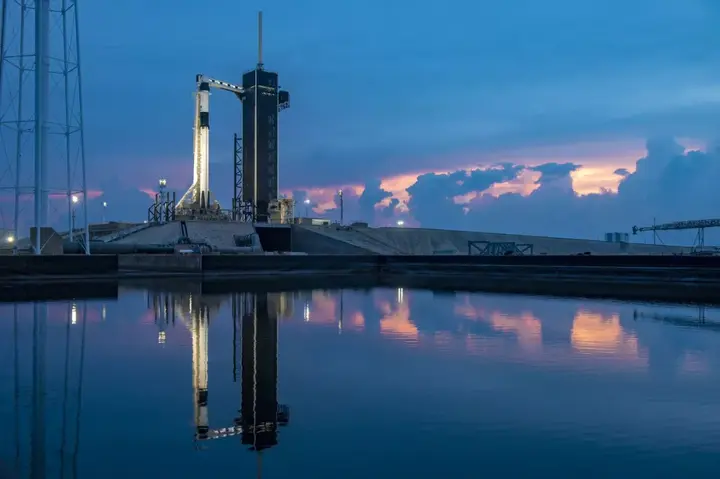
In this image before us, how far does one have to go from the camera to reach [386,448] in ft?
21.3

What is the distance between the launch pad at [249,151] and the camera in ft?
245

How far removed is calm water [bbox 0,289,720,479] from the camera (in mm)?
6125

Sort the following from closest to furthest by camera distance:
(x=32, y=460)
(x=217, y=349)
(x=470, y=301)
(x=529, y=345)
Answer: (x=32, y=460)
(x=217, y=349)
(x=529, y=345)
(x=470, y=301)

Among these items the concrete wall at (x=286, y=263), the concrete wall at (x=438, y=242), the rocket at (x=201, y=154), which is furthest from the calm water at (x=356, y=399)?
the rocket at (x=201, y=154)

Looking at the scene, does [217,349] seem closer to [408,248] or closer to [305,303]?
[305,303]

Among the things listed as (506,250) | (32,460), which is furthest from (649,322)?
(506,250)

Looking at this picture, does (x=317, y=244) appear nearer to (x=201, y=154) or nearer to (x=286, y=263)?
(x=201, y=154)

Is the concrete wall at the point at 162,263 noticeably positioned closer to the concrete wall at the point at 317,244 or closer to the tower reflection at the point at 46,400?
the tower reflection at the point at 46,400

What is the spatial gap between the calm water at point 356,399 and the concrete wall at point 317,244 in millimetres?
49699

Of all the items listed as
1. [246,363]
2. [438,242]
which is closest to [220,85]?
[438,242]

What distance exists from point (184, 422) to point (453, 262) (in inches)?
1624

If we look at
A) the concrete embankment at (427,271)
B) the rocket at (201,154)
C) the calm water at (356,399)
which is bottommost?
the calm water at (356,399)

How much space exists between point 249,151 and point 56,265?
44.5 m

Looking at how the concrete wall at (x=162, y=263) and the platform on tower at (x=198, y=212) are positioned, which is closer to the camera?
the concrete wall at (x=162, y=263)
